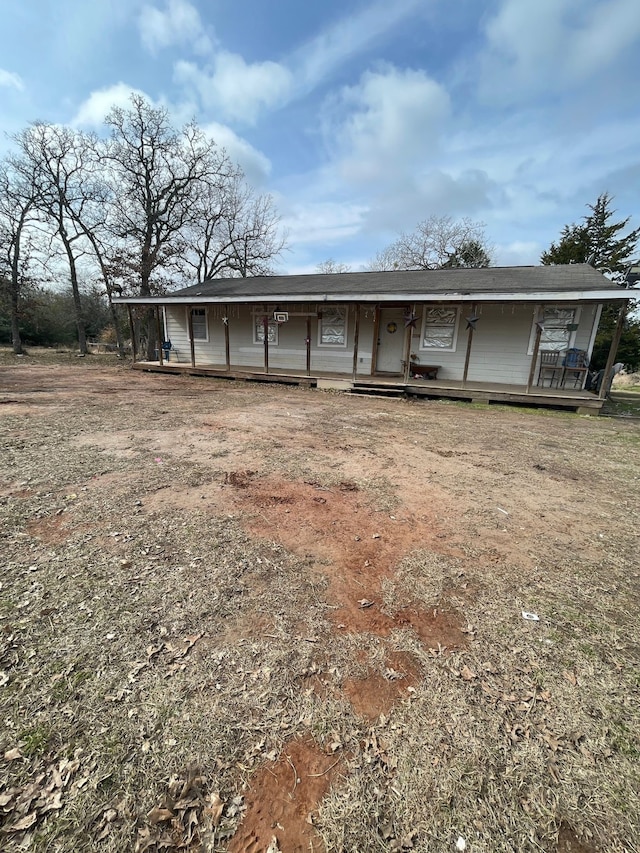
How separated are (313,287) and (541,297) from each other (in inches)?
269

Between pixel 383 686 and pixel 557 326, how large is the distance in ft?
35.3

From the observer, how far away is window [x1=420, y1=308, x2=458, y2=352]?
1081 cm

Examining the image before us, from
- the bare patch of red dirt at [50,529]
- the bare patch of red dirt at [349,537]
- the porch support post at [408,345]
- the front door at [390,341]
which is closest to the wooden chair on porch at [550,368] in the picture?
the porch support post at [408,345]

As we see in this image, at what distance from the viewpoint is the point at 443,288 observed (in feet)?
33.1

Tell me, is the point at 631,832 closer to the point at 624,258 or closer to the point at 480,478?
the point at 480,478

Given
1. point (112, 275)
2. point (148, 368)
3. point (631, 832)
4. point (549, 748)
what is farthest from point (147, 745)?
point (112, 275)

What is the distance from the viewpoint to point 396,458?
508 centimetres

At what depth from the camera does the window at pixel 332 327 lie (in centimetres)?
1192

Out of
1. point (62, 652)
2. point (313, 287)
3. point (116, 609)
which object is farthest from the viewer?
point (313, 287)

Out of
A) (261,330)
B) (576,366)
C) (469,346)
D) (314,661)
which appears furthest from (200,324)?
(314,661)

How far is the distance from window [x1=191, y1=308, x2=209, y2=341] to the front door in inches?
274

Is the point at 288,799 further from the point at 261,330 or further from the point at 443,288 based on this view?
the point at 261,330

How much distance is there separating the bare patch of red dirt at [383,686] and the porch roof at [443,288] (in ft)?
29.1

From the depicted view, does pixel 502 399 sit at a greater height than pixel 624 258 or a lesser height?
lesser
